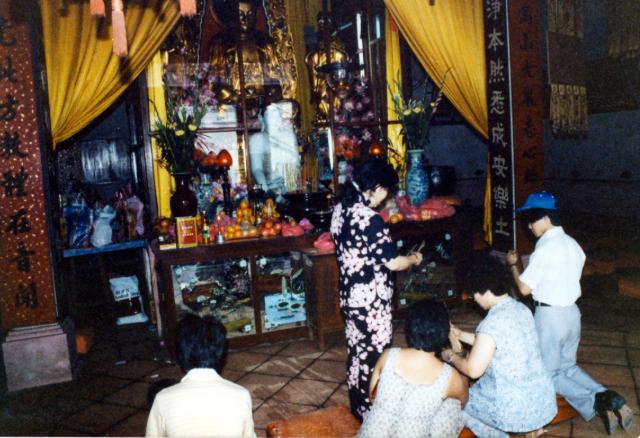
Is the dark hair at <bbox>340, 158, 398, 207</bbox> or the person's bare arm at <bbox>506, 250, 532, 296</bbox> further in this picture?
the person's bare arm at <bbox>506, 250, 532, 296</bbox>

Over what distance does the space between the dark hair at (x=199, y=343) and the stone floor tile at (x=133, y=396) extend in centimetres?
239

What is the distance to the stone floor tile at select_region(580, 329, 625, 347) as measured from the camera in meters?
5.25

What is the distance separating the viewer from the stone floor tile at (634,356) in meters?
4.75

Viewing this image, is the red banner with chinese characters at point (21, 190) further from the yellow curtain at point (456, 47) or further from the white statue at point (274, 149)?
the yellow curtain at point (456, 47)

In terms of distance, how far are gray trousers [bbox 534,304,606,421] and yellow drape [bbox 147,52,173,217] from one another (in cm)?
502

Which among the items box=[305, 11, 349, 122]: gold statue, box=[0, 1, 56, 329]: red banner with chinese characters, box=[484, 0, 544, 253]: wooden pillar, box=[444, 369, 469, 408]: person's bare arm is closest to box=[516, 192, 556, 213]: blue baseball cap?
box=[444, 369, 469, 408]: person's bare arm

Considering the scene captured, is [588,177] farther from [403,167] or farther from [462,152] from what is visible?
[403,167]

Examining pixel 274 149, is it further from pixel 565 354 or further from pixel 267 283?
pixel 565 354

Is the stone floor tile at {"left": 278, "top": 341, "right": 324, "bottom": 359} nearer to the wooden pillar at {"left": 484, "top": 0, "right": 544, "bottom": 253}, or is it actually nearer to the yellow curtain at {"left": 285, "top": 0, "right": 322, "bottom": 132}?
the wooden pillar at {"left": 484, "top": 0, "right": 544, "bottom": 253}

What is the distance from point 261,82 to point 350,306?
5156mm

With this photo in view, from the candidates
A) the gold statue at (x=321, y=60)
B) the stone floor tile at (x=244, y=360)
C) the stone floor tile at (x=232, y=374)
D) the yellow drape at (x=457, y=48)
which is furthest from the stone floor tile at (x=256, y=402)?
the gold statue at (x=321, y=60)

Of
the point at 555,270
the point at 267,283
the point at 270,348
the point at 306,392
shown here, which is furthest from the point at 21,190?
the point at 555,270

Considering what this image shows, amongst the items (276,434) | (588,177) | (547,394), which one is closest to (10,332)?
(276,434)

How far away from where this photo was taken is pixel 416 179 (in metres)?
6.19
